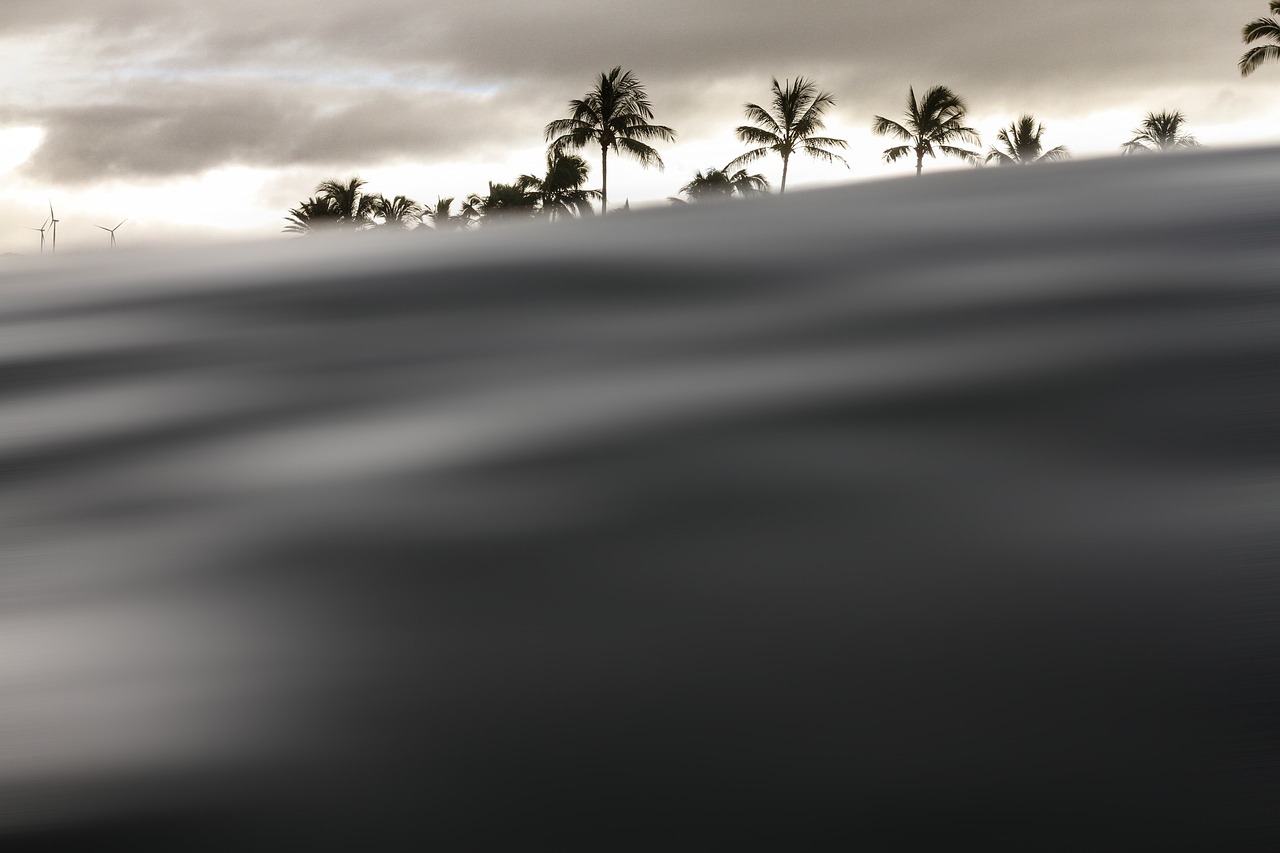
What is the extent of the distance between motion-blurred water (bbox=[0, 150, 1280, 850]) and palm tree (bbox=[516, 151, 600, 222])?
2747cm

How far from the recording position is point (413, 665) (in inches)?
41.9

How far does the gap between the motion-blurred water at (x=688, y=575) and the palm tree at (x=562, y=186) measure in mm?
27473

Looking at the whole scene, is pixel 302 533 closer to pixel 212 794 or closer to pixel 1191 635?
pixel 212 794

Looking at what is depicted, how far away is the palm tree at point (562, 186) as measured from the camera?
96.0 ft

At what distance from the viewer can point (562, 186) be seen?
96.4 ft

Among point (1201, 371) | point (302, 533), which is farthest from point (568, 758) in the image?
point (1201, 371)

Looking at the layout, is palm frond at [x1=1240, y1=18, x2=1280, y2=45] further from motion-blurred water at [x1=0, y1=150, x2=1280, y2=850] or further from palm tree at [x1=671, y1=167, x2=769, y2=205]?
motion-blurred water at [x1=0, y1=150, x2=1280, y2=850]

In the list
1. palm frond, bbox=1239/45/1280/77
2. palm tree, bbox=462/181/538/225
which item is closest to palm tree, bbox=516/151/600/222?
palm tree, bbox=462/181/538/225

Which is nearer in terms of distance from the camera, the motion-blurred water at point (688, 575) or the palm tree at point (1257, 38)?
the motion-blurred water at point (688, 575)

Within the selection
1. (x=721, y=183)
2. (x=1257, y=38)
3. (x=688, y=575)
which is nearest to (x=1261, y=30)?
(x=1257, y=38)

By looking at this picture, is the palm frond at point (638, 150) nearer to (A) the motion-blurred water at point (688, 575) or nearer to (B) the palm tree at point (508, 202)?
(B) the palm tree at point (508, 202)

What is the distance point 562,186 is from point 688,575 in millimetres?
29021

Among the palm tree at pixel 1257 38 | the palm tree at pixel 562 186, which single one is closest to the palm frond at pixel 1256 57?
the palm tree at pixel 1257 38

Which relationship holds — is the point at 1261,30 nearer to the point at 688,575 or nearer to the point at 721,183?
the point at 721,183
